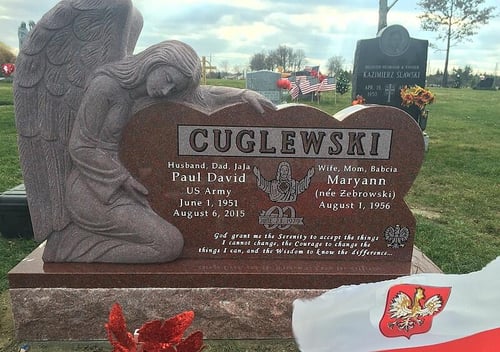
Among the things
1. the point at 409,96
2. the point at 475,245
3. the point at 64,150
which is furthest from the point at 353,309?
the point at 409,96

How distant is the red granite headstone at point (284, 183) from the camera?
3346mm

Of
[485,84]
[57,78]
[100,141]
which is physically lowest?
[100,141]

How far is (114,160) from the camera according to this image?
3354 mm

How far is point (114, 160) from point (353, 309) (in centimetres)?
236

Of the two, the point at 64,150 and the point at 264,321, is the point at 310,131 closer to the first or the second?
the point at 264,321

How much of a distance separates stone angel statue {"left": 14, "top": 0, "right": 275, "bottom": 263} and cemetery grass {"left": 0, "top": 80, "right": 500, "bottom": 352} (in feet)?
2.65

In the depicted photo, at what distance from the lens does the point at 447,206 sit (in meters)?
6.52

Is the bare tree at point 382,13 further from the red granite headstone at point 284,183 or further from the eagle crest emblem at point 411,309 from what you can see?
the eagle crest emblem at point 411,309

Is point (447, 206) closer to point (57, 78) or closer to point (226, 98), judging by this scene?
point (226, 98)

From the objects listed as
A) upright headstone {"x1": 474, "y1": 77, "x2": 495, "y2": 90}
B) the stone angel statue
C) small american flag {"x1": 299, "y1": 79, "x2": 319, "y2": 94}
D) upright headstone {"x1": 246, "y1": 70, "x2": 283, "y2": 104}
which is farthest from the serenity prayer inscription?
upright headstone {"x1": 474, "y1": 77, "x2": 495, "y2": 90}

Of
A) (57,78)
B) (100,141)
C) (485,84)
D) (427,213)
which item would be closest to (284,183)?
(100,141)

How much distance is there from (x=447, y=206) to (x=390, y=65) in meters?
5.17

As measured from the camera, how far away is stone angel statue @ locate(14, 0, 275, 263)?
10.5ft

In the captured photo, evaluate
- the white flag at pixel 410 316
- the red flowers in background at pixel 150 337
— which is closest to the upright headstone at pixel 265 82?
the white flag at pixel 410 316
